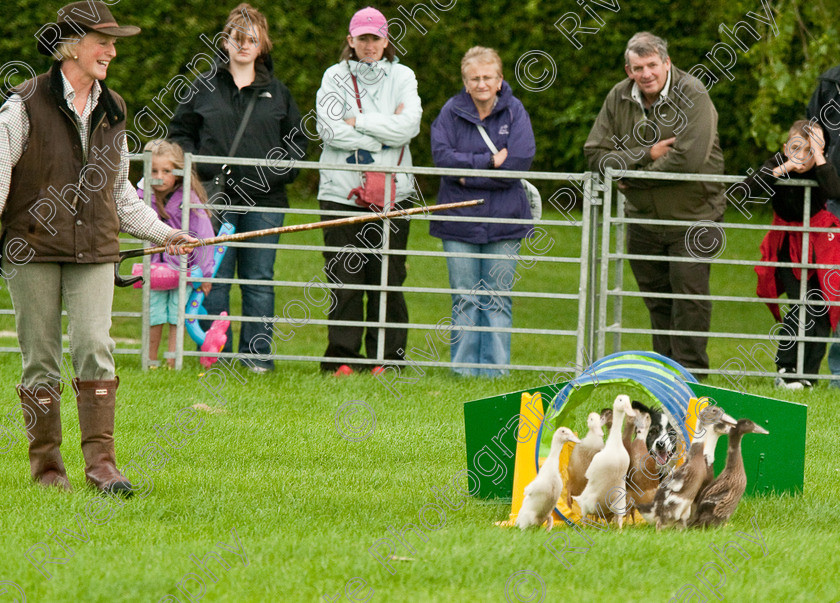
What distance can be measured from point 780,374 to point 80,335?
4.64 meters

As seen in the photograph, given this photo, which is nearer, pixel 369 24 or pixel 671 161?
pixel 671 161

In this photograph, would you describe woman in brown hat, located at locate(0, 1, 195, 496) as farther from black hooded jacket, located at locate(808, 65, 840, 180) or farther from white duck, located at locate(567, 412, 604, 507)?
black hooded jacket, located at locate(808, 65, 840, 180)

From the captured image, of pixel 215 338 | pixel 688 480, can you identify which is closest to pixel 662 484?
pixel 688 480

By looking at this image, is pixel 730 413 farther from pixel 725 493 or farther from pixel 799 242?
pixel 799 242

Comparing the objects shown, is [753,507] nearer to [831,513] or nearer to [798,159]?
[831,513]

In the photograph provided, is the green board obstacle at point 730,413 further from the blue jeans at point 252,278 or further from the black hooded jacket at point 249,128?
the black hooded jacket at point 249,128

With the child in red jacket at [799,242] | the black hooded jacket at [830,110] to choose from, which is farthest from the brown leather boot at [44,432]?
the black hooded jacket at [830,110]

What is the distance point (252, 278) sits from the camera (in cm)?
837

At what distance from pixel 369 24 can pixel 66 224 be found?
355 cm

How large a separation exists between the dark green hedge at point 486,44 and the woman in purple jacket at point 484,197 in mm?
7015

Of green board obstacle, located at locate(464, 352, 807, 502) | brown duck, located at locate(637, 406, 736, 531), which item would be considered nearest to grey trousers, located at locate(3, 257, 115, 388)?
green board obstacle, located at locate(464, 352, 807, 502)

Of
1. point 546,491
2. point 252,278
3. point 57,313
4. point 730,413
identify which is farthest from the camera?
point 252,278

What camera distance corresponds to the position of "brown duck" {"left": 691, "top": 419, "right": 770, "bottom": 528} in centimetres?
457

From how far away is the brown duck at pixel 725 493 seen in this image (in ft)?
15.0
